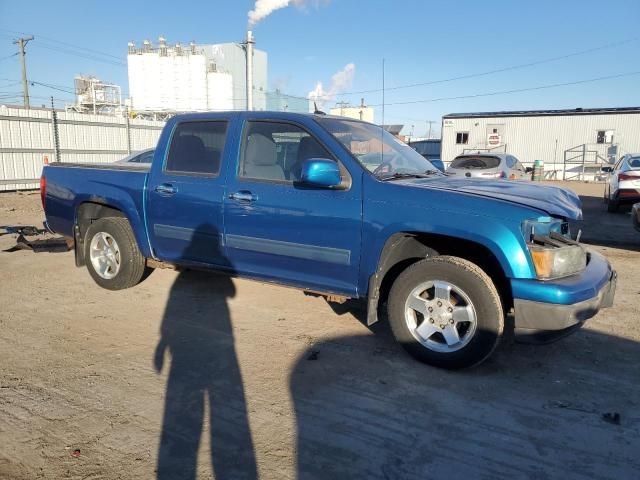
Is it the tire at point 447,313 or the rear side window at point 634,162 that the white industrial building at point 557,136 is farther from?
the tire at point 447,313

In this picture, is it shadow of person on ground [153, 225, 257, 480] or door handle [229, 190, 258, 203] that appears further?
door handle [229, 190, 258, 203]

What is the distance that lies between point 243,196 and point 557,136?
3238 centimetres

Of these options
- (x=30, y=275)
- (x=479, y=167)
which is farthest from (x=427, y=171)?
(x=479, y=167)

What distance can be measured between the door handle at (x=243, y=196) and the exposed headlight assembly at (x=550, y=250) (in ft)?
7.06

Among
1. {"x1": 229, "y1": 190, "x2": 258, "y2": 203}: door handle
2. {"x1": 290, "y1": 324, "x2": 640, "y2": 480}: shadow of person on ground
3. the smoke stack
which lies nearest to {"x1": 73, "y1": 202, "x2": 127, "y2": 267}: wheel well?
{"x1": 229, "y1": 190, "x2": 258, "y2": 203}: door handle

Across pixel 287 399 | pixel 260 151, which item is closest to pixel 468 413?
pixel 287 399

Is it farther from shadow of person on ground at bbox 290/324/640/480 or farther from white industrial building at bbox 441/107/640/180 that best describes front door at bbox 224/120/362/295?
white industrial building at bbox 441/107/640/180

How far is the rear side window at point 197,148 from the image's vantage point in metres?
4.57

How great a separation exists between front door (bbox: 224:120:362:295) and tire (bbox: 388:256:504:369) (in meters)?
0.44

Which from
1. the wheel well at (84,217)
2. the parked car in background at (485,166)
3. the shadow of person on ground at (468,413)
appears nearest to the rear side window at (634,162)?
the parked car in background at (485,166)

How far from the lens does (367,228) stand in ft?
12.2

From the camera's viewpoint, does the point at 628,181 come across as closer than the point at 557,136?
Yes

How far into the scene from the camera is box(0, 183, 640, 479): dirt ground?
8.45 feet

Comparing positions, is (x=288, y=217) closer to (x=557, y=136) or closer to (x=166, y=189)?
(x=166, y=189)
